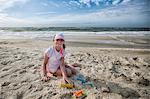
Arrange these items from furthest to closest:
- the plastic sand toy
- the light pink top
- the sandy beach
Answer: the light pink top, the sandy beach, the plastic sand toy

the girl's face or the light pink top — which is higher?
the girl's face

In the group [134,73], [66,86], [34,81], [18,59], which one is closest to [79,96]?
[66,86]

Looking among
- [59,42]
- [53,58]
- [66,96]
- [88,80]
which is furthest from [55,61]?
[66,96]

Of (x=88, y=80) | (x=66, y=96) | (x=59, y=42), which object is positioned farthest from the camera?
(x=88, y=80)

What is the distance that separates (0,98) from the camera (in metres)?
2.94

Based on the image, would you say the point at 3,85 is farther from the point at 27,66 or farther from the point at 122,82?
the point at 122,82

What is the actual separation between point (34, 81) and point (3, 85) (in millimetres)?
550

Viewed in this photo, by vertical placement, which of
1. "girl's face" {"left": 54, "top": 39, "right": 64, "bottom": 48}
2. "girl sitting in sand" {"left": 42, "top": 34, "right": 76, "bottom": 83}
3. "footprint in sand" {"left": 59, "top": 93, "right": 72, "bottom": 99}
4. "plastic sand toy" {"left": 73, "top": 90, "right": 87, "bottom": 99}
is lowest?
"footprint in sand" {"left": 59, "top": 93, "right": 72, "bottom": 99}

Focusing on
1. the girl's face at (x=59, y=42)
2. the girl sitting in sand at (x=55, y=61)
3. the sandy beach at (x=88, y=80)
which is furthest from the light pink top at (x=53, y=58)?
the sandy beach at (x=88, y=80)

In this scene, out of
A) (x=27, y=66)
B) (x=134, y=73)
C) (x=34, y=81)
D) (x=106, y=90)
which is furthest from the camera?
(x=27, y=66)

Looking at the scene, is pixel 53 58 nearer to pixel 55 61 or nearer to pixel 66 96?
pixel 55 61

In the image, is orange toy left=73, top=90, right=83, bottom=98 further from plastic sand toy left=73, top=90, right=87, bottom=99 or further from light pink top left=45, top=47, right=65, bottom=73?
light pink top left=45, top=47, right=65, bottom=73

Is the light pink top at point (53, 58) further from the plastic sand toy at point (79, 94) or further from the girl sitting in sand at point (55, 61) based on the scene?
the plastic sand toy at point (79, 94)

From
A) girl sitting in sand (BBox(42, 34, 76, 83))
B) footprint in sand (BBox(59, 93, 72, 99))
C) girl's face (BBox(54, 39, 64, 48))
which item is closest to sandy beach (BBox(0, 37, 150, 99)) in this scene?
footprint in sand (BBox(59, 93, 72, 99))
